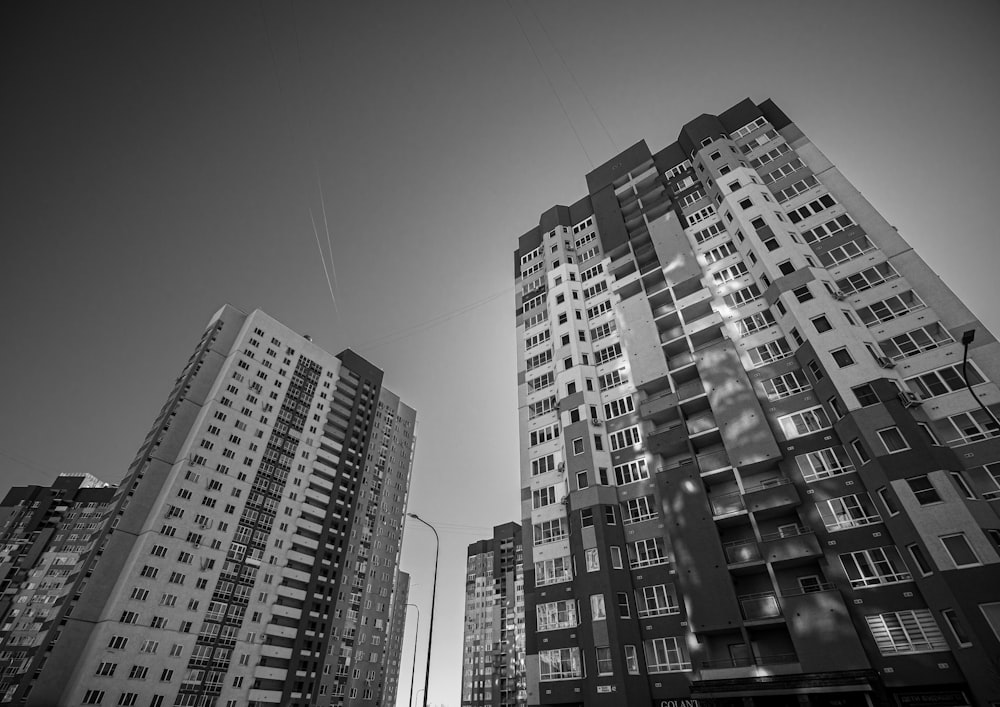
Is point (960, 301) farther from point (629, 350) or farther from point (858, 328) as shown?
point (629, 350)

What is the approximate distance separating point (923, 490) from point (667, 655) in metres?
19.3

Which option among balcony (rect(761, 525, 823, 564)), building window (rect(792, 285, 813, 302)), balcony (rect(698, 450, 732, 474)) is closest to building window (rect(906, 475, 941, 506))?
balcony (rect(761, 525, 823, 564))

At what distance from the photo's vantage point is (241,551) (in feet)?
242

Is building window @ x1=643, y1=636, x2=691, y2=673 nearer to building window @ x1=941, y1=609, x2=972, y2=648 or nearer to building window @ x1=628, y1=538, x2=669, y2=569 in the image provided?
building window @ x1=628, y1=538, x2=669, y2=569

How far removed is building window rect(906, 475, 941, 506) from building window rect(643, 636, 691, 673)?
17414 millimetres

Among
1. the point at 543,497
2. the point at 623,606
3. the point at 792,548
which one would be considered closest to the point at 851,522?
the point at 792,548

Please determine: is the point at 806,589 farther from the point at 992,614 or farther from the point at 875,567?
the point at 992,614

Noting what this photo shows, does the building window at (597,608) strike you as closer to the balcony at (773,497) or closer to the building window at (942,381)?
the balcony at (773,497)

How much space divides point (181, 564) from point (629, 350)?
6732cm

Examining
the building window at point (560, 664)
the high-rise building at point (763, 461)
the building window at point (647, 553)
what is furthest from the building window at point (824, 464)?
the building window at point (560, 664)

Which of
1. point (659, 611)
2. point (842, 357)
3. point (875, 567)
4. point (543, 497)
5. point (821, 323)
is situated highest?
point (821, 323)

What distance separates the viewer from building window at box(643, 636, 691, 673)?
32.4m

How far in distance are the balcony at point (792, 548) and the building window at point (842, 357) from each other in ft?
38.6

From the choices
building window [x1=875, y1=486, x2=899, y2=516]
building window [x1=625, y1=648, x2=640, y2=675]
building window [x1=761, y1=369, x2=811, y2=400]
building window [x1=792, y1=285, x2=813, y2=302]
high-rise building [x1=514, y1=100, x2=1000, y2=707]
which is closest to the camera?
high-rise building [x1=514, y1=100, x2=1000, y2=707]
